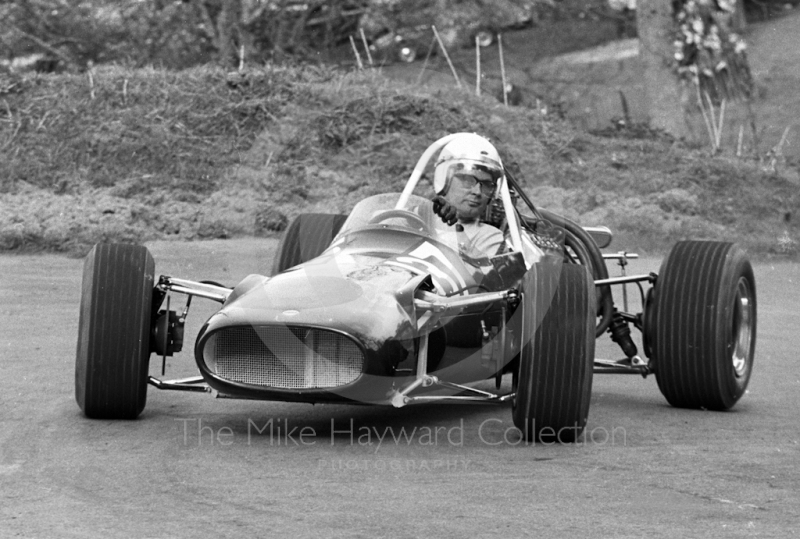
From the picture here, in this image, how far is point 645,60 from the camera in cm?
2000

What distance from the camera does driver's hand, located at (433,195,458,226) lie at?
7898 mm

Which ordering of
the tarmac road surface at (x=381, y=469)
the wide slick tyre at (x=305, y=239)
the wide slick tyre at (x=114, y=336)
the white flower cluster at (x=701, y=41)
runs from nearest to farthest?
the tarmac road surface at (x=381, y=469) → the wide slick tyre at (x=114, y=336) → the wide slick tyre at (x=305, y=239) → the white flower cluster at (x=701, y=41)

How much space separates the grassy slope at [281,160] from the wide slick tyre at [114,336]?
7973mm

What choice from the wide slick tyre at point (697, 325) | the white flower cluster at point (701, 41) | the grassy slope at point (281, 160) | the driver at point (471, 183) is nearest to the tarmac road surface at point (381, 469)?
the wide slick tyre at point (697, 325)

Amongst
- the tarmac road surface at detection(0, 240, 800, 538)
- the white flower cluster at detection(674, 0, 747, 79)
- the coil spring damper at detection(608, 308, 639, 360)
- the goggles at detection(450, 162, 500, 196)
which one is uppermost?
the white flower cluster at detection(674, 0, 747, 79)

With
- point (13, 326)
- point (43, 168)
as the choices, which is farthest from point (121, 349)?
point (43, 168)

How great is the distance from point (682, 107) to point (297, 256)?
1222 cm

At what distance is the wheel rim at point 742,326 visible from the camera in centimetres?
834

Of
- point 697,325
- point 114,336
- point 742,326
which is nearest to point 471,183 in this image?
point 697,325

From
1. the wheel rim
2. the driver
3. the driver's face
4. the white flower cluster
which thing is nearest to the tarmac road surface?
the wheel rim

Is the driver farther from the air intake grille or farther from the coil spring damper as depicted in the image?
the air intake grille

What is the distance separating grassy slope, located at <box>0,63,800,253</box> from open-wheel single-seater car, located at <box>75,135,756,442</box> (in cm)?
765

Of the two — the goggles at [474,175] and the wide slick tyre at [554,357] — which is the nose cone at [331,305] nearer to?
the wide slick tyre at [554,357]

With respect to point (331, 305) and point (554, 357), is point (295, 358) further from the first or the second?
point (554, 357)
